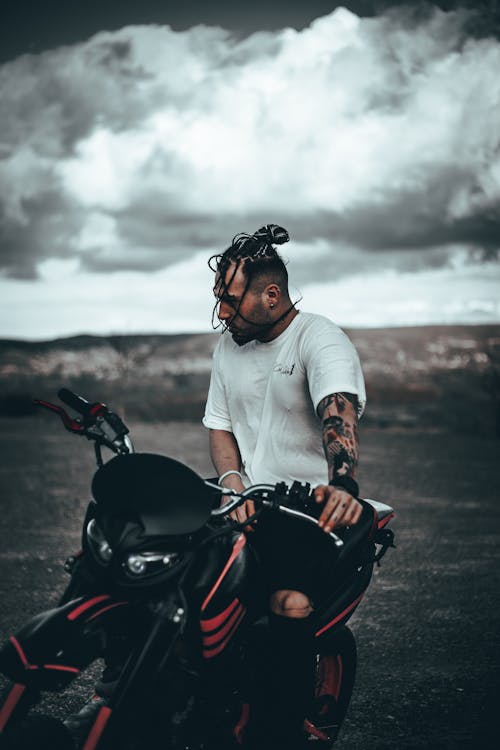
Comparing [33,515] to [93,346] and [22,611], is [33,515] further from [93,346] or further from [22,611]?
[93,346]

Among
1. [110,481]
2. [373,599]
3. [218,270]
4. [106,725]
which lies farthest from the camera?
[373,599]

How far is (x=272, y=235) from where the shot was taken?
9.95 feet

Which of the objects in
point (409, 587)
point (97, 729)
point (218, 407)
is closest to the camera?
point (97, 729)

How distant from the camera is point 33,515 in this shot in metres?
8.28

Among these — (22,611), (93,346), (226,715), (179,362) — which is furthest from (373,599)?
(93,346)

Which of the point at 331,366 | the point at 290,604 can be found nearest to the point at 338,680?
the point at 290,604

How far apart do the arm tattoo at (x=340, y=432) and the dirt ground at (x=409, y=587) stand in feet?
4.82

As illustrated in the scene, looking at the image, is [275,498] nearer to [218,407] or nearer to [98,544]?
[98,544]

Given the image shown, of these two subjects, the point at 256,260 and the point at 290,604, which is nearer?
the point at 290,604

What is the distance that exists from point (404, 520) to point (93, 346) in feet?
136

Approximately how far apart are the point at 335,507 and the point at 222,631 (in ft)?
1.52

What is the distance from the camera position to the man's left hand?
7.41ft

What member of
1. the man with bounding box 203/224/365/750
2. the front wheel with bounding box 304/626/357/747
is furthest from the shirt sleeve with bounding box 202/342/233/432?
the front wheel with bounding box 304/626/357/747

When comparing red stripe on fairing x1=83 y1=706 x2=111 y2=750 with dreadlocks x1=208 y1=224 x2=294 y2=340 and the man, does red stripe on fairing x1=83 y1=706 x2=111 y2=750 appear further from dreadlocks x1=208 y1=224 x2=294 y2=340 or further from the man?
dreadlocks x1=208 y1=224 x2=294 y2=340
